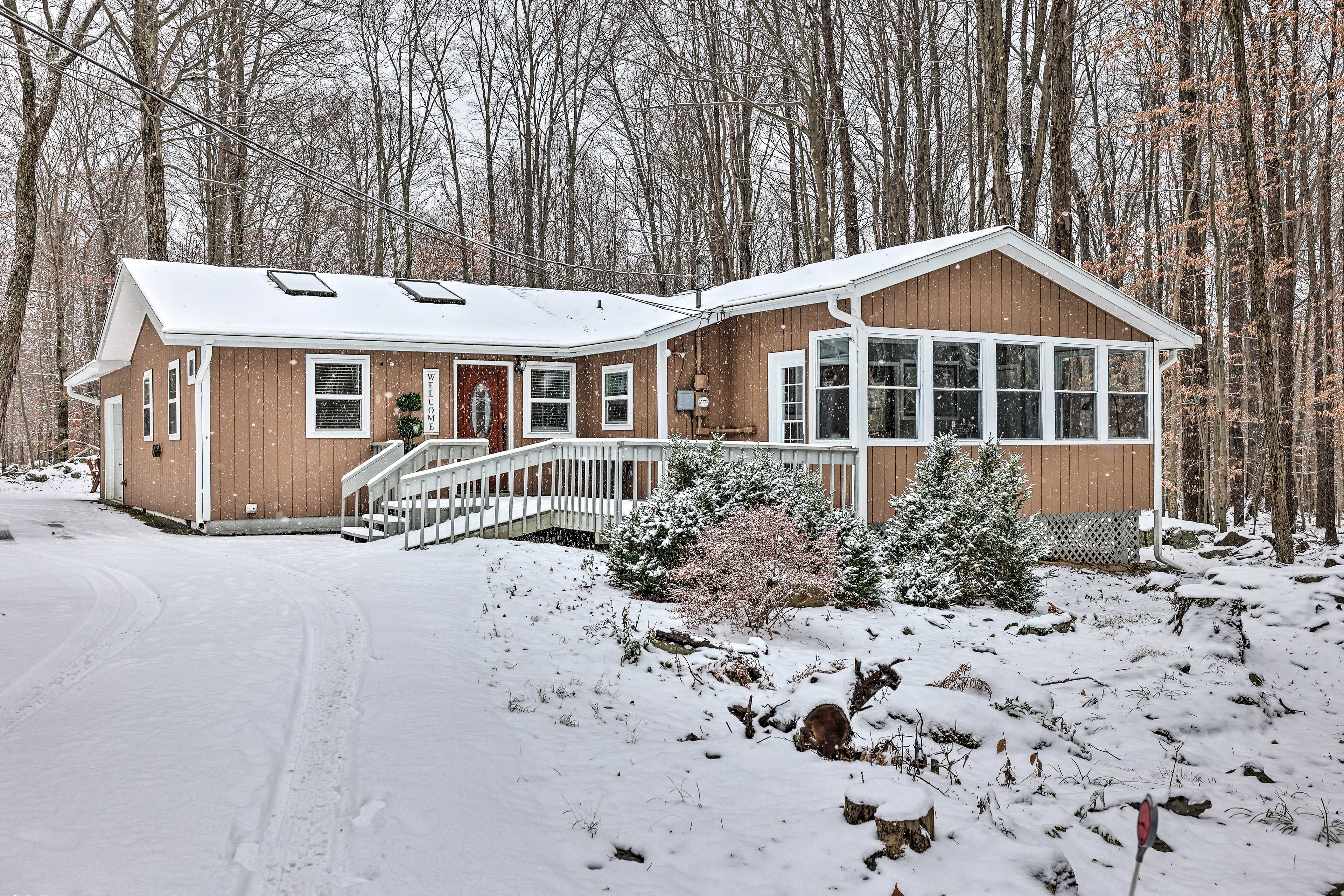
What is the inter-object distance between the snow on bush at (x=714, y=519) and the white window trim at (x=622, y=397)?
511 cm

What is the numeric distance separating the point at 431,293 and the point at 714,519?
1022cm

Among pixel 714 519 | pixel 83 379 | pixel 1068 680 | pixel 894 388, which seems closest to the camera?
pixel 1068 680

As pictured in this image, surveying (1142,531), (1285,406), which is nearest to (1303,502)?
(1285,406)

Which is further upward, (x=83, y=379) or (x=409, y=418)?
(x=83, y=379)

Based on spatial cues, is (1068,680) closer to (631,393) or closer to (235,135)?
(631,393)

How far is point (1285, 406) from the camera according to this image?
18.6 meters

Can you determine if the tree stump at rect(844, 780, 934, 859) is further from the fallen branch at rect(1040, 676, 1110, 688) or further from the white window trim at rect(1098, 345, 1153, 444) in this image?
the white window trim at rect(1098, 345, 1153, 444)

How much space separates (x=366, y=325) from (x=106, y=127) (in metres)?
16.8

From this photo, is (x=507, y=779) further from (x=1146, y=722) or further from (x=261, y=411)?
(x=261, y=411)

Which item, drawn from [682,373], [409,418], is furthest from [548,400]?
[682,373]

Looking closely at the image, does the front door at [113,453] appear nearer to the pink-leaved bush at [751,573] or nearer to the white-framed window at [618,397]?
the white-framed window at [618,397]

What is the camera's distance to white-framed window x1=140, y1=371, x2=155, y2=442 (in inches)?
613

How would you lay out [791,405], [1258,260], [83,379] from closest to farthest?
1. [1258,260]
2. [791,405]
3. [83,379]

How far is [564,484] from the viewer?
38.1 feet
